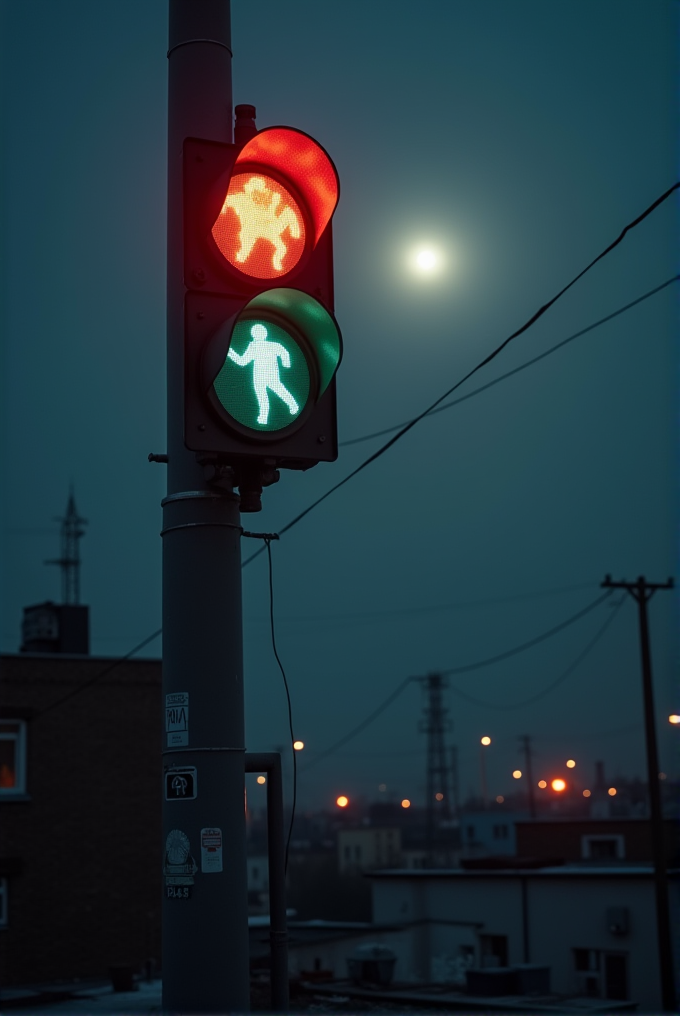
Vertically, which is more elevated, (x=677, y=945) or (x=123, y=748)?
(x=123, y=748)

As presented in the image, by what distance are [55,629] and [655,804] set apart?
1711 centimetres

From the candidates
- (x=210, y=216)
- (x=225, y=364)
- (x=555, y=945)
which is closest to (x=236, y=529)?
(x=225, y=364)

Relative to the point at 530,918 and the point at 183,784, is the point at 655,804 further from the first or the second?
the point at 183,784

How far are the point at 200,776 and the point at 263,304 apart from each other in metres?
1.26

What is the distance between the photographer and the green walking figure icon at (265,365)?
10.0 ft

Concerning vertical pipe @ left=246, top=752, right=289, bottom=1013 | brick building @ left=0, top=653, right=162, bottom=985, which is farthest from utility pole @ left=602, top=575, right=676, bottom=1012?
vertical pipe @ left=246, top=752, right=289, bottom=1013

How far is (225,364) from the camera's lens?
119 inches

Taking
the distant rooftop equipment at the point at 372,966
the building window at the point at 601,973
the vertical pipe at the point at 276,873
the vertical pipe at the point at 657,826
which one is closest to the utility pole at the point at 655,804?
the vertical pipe at the point at 657,826

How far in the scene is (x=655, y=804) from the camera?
29141mm

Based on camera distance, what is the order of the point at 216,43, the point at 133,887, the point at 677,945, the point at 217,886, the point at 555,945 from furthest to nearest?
1. the point at 555,945
2. the point at 133,887
3. the point at 677,945
4. the point at 216,43
5. the point at 217,886

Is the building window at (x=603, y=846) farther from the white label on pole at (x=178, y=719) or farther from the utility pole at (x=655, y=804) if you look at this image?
the white label on pole at (x=178, y=719)

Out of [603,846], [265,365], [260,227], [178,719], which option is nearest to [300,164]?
[260,227]

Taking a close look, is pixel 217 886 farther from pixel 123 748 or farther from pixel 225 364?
pixel 123 748

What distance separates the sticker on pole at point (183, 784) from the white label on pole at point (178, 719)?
0.07 meters
